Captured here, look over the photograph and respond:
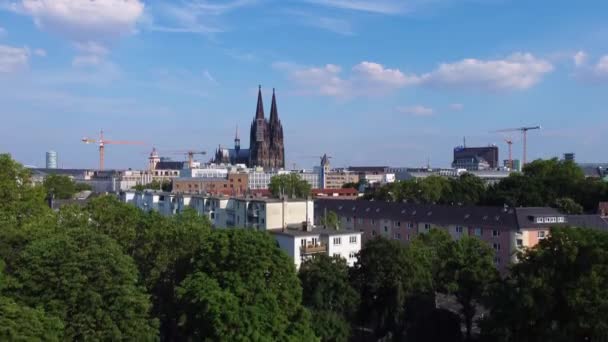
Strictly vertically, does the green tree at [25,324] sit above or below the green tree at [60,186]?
below

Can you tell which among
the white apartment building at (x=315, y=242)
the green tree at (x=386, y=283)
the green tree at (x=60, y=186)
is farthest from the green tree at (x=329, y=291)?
the green tree at (x=60, y=186)

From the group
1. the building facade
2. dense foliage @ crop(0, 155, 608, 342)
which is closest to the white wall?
dense foliage @ crop(0, 155, 608, 342)

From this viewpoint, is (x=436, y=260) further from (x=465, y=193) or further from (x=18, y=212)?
(x=465, y=193)

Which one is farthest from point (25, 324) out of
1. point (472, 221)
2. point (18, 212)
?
Answer: point (472, 221)

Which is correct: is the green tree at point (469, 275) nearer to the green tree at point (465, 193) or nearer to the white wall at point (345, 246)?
the white wall at point (345, 246)

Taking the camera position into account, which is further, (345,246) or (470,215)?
(470,215)

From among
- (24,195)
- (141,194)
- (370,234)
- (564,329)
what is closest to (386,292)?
(564,329)

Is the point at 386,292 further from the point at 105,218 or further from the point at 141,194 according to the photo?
the point at 141,194
